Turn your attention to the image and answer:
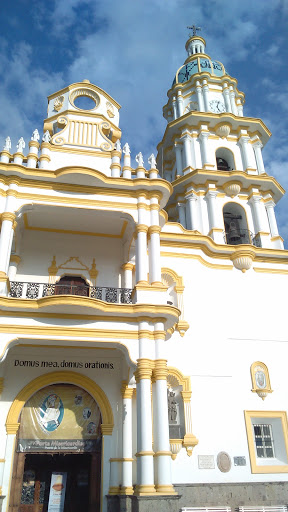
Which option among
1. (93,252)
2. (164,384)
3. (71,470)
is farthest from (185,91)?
(71,470)

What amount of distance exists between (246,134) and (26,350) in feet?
51.3

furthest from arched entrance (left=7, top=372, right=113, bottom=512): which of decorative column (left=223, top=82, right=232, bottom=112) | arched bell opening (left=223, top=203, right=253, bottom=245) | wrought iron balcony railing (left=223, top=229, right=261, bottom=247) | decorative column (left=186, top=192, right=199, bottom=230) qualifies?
decorative column (left=223, top=82, right=232, bottom=112)

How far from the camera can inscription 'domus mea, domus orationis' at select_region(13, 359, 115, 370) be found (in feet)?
48.8

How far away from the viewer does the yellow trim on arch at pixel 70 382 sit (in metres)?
14.3

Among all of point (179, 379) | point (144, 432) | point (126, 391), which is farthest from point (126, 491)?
point (179, 379)

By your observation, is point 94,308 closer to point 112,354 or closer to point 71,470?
point 112,354

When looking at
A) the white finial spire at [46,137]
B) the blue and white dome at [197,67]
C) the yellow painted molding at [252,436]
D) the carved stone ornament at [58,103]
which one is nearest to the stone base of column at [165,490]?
the yellow painted molding at [252,436]

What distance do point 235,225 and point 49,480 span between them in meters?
13.2

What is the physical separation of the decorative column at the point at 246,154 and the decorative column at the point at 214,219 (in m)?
2.48

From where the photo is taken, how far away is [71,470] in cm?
1470

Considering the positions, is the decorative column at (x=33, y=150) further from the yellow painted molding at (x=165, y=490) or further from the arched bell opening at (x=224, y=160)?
the yellow painted molding at (x=165, y=490)

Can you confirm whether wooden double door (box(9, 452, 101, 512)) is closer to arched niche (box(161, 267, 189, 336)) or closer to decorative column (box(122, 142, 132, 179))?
arched niche (box(161, 267, 189, 336))

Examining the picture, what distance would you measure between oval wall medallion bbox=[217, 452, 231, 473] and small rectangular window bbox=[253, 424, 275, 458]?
4.54 ft

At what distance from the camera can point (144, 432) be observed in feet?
39.8
